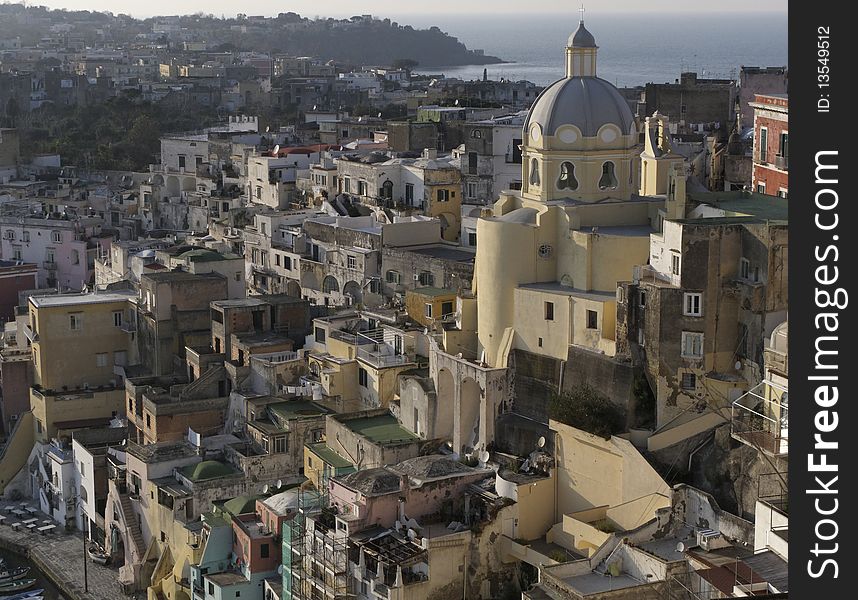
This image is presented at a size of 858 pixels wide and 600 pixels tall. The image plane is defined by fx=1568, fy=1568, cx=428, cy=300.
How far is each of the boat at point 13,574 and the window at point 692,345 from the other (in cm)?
1442

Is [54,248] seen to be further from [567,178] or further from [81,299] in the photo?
[567,178]

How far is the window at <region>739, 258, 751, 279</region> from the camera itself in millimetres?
23672

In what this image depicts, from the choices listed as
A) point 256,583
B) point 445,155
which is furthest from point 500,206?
point 445,155

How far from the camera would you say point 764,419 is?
870 inches

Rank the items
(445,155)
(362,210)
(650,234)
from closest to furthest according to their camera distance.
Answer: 1. (650,234)
2. (362,210)
3. (445,155)

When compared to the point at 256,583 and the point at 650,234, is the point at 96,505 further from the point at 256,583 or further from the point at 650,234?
the point at 650,234

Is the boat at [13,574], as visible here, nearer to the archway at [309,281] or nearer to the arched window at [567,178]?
the archway at [309,281]

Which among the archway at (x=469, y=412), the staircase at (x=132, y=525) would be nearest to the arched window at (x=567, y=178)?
the archway at (x=469, y=412)

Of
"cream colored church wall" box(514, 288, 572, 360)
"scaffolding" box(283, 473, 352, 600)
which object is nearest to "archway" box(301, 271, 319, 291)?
"cream colored church wall" box(514, 288, 572, 360)

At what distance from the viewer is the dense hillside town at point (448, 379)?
930 inches

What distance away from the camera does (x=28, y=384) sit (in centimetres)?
3784

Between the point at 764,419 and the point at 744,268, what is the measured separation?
107 inches

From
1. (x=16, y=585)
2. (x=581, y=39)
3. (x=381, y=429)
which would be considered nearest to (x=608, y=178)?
(x=581, y=39)

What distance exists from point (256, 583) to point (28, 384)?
13.0 meters
